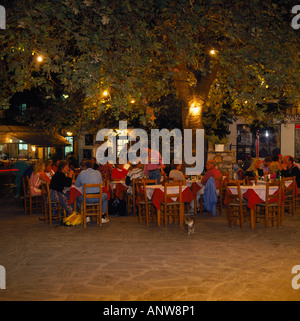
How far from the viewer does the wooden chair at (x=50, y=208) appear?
10.7 metres

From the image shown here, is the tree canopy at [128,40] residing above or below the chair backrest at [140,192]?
above

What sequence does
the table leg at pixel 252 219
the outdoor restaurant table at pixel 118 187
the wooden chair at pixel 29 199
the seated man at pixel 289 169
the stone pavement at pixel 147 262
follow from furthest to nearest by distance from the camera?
the seated man at pixel 289 169 → the outdoor restaurant table at pixel 118 187 → the wooden chair at pixel 29 199 → the table leg at pixel 252 219 → the stone pavement at pixel 147 262

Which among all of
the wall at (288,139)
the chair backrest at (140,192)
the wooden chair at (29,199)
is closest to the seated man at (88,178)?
the chair backrest at (140,192)

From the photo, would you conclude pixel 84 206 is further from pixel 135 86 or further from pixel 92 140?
pixel 92 140

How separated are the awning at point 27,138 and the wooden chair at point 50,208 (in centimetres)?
1929

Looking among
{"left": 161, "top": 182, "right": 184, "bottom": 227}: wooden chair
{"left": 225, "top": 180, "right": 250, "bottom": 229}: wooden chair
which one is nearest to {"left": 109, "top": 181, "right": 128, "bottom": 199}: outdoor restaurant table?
{"left": 161, "top": 182, "right": 184, "bottom": 227}: wooden chair

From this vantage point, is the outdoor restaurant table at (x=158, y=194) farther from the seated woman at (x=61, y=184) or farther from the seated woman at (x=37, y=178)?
the seated woman at (x=37, y=178)

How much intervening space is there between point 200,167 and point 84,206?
593 centimetres

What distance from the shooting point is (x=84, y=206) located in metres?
10.1

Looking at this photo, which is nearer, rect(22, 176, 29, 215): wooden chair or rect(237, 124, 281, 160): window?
rect(22, 176, 29, 215): wooden chair

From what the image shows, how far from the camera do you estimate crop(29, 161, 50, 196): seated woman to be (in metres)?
Answer: 12.2

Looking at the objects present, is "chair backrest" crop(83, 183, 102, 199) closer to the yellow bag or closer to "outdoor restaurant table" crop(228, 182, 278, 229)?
the yellow bag

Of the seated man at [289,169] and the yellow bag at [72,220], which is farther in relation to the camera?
the seated man at [289,169]

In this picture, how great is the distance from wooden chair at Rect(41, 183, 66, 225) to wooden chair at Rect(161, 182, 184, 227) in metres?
2.72
